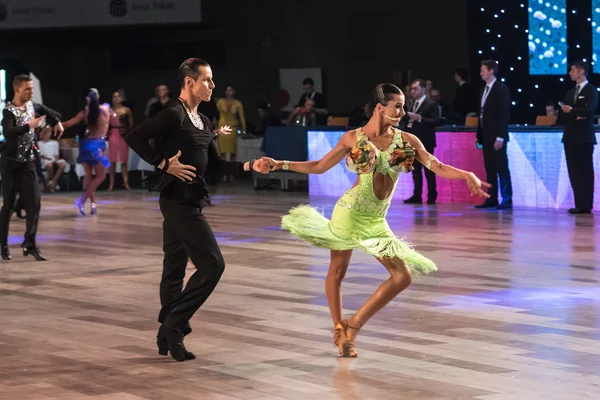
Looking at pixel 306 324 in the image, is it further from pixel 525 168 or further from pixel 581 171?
pixel 525 168

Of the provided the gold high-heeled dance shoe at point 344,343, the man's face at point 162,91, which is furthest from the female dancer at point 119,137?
the gold high-heeled dance shoe at point 344,343

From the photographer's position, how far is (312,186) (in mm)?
20344

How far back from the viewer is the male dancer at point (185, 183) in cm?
700

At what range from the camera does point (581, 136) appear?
15.5 metres

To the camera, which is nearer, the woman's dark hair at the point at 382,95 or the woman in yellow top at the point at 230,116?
the woman's dark hair at the point at 382,95

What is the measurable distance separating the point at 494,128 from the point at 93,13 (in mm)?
13769

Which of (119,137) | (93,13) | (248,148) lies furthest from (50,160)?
(93,13)

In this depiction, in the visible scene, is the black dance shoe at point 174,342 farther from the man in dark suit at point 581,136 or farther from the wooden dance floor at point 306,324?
the man in dark suit at point 581,136

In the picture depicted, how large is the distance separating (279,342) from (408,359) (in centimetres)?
97

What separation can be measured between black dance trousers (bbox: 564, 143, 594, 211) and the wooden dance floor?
1.58m

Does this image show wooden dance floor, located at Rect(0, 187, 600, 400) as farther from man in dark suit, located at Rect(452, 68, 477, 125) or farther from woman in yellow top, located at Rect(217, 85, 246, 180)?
woman in yellow top, located at Rect(217, 85, 246, 180)

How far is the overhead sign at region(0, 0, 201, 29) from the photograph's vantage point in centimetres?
2734

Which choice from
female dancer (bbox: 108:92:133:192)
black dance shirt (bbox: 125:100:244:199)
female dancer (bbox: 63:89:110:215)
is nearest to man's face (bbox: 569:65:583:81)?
female dancer (bbox: 63:89:110:215)

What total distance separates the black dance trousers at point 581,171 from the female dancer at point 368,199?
877 cm
